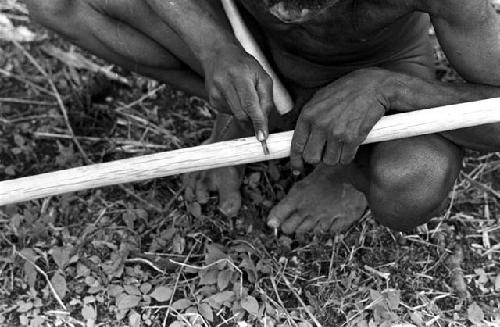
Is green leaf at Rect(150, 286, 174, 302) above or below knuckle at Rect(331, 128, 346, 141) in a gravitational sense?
below

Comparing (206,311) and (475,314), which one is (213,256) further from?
(475,314)

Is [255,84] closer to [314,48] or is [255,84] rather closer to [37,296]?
[314,48]

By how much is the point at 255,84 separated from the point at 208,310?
74cm

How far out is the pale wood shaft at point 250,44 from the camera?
2197 mm

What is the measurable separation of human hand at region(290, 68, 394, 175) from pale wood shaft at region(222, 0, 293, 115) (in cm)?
26

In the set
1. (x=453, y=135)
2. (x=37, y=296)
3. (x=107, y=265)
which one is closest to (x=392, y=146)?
(x=453, y=135)

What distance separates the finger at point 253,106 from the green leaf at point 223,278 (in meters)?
0.62

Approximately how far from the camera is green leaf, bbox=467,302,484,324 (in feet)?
7.78

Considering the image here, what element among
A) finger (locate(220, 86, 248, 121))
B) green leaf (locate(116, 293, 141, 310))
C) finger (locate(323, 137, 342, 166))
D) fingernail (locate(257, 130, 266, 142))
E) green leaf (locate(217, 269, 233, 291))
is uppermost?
finger (locate(220, 86, 248, 121))

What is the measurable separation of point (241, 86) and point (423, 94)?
451mm

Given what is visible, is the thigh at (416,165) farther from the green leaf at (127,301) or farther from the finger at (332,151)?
the green leaf at (127,301)

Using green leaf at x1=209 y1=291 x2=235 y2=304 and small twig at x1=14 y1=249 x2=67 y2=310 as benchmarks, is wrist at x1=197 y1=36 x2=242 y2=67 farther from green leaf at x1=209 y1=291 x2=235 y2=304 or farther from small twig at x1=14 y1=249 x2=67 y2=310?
small twig at x1=14 y1=249 x2=67 y2=310

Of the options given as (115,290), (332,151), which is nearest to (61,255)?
(115,290)

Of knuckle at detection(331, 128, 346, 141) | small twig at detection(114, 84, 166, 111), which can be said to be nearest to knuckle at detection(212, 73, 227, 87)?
knuckle at detection(331, 128, 346, 141)
